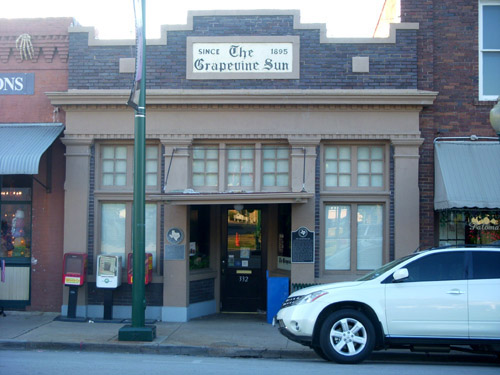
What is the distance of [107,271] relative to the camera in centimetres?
1198

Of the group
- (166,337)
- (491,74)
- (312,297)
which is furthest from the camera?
(491,74)

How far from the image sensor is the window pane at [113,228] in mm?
12742

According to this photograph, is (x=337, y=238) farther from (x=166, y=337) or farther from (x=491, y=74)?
(x=491, y=74)

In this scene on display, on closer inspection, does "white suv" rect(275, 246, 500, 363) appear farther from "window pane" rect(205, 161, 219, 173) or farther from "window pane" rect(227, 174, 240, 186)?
"window pane" rect(205, 161, 219, 173)

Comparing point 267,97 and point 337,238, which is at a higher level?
point 267,97

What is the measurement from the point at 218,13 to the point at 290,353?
680cm

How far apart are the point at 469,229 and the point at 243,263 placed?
4709 millimetres

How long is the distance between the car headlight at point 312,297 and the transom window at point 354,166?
4012mm

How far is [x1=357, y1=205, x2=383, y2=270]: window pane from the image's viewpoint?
12555 millimetres

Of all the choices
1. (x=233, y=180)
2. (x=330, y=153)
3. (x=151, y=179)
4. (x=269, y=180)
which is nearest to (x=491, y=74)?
(x=330, y=153)

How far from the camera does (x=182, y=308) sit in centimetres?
1226

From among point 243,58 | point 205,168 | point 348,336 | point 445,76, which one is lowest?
point 348,336

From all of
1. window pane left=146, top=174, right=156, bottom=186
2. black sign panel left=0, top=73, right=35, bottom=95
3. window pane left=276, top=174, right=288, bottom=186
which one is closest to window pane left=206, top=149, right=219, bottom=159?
window pane left=146, top=174, right=156, bottom=186

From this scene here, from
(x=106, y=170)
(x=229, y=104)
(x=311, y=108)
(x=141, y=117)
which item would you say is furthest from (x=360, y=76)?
(x=106, y=170)
